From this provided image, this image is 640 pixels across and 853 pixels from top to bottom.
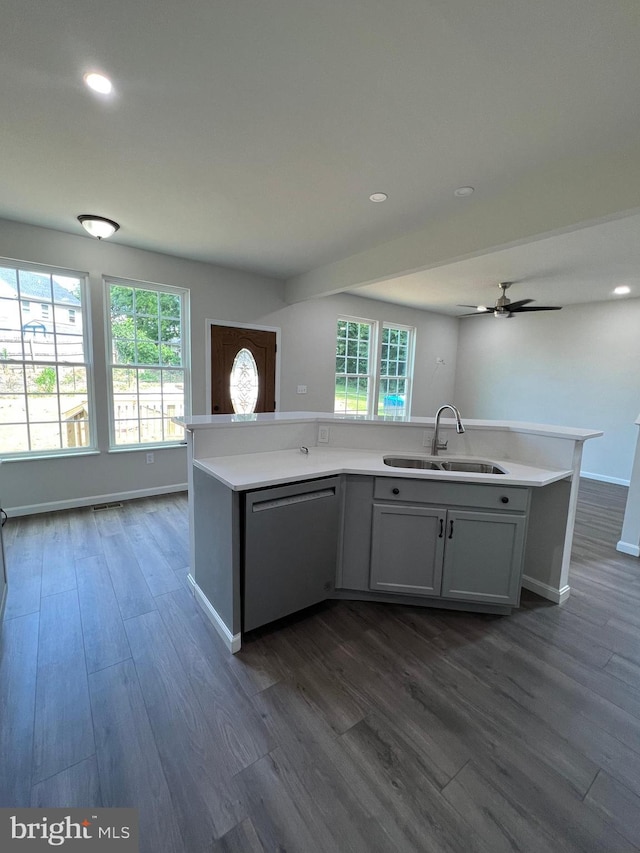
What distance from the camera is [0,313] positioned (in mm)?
3361

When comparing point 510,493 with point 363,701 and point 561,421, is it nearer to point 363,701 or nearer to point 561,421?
point 363,701

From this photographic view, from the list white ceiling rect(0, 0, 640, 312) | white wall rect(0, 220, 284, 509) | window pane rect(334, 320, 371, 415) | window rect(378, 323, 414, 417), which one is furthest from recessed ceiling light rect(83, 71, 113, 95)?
window rect(378, 323, 414, 417)

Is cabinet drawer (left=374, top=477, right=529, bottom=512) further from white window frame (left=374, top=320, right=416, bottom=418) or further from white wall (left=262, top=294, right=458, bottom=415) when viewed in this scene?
white window frame (left=374, top=320, right=416, bottom=418)

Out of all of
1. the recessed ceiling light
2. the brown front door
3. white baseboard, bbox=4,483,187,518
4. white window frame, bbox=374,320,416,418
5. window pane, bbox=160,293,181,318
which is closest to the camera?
the recessed ceiling light

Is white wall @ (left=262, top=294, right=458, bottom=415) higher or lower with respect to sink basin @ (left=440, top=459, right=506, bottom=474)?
higher

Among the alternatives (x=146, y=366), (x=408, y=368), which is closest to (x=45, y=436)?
(x=146, y=366)

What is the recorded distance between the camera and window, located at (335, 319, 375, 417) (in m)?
5.90

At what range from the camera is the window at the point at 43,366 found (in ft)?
11.2

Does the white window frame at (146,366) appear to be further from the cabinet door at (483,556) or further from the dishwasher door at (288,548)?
the cabinet door at (483,556)

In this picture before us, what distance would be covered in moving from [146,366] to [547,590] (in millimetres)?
4303

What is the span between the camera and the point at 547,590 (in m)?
2.43

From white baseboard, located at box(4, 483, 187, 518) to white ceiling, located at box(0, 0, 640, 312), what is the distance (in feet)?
8.83

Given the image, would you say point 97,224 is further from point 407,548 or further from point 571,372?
point 571,372

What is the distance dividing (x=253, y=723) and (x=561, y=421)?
21.2 feet
